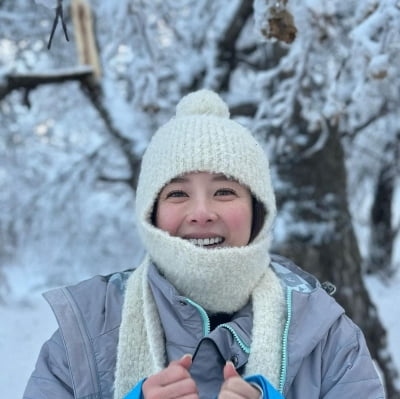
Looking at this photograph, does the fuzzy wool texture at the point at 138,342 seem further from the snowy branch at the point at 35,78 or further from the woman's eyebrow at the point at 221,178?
the snowy branch at the point at 35,78

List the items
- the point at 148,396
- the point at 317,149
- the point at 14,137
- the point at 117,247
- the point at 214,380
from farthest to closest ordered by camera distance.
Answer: the point at 117,247 → the point at 14,137 → the point at 317,149 → the point at 214,380 → the point at 148,396

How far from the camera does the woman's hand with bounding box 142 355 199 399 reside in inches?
43.8

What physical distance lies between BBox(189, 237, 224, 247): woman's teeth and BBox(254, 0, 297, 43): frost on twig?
725 millimetres

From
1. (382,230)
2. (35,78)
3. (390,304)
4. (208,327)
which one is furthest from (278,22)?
(382,230)

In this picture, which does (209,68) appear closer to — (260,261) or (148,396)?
(260,261)

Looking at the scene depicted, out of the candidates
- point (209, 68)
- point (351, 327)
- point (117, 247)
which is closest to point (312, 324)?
point (351, 327)

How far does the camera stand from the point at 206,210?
1.38 m

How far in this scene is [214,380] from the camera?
1.30 m

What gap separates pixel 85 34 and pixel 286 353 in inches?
125

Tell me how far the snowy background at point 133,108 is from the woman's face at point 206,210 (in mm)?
591

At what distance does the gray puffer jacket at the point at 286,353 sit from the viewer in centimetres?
130

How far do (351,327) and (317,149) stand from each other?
232cm

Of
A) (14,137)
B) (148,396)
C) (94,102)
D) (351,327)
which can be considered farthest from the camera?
(14,137)

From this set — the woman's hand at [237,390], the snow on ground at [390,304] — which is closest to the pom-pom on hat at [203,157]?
the woman's hand at [237,390]
